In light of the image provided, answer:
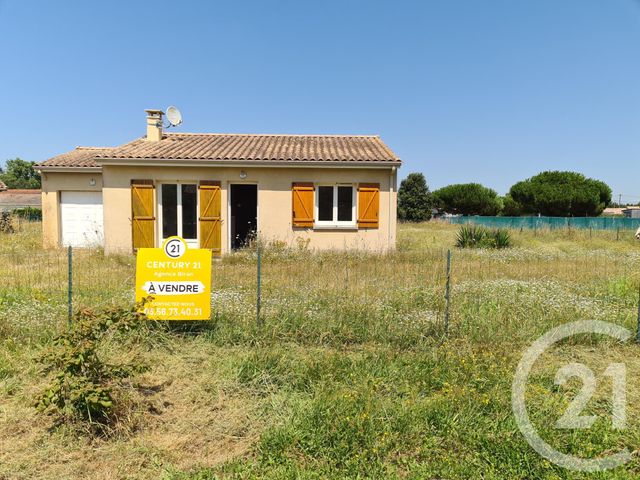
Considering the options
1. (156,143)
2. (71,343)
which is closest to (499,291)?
(71,343)

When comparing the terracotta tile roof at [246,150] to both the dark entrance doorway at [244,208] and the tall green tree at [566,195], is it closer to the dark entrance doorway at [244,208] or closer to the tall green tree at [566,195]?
the dark entrance doorway at [244,208]

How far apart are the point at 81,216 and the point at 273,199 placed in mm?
7469

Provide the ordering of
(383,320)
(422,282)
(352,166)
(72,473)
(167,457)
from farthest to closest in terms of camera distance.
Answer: (352,166), (422,282), (383,320), (167,457), (72,473)

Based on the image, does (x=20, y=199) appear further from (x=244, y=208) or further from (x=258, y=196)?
(x=258, y=196)

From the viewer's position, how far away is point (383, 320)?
495cm

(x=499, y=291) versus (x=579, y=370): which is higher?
(x=499, y=291)

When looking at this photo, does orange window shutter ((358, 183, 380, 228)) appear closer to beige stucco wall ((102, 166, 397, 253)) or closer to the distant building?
beige stucco wall ((102, 166, 397, 253))

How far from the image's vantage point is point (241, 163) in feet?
38.0

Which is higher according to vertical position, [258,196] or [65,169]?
[65,169]

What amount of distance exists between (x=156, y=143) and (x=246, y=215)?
3991 millimetres

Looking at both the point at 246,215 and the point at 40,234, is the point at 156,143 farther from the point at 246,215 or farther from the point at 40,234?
the point at 40,234

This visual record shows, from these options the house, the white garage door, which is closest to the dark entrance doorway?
the house

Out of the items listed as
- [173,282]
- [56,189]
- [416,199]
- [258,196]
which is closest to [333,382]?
[173,282]

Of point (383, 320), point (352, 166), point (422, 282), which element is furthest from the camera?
point (352, 166)
